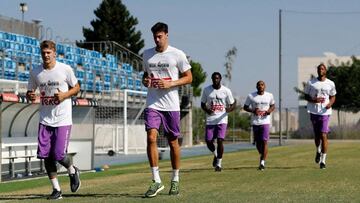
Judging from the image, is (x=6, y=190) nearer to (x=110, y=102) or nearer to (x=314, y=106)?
(x=314, y=106)

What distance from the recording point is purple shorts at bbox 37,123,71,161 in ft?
31.5

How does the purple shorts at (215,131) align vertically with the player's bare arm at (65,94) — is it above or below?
below

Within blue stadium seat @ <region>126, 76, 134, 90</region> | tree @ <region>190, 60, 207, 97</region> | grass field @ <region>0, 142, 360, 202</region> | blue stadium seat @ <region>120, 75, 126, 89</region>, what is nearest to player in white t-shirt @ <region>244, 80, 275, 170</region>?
grass field @ <region>0, 142, 360, 202</region>

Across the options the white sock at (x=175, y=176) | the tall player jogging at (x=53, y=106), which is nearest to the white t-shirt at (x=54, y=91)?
the tall player jogging at (x=53, y=106)

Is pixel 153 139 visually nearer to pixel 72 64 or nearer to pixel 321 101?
pixel 321 101

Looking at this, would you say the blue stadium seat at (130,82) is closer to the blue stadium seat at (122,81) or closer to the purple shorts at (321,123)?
the blue stadium seat at (122,81)

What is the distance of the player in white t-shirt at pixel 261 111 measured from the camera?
16.9 metres

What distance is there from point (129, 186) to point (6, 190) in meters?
2.28

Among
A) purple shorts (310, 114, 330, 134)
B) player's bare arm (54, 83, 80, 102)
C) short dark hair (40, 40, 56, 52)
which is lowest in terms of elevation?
purple shorts (310, 114, 330, 134)

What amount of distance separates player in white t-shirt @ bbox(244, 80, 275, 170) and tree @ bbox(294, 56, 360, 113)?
44.9 m

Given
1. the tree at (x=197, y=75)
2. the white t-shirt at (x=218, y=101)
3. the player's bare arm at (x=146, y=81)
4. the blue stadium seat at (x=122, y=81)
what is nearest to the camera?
the player's bare arm at (x=146, y=81)

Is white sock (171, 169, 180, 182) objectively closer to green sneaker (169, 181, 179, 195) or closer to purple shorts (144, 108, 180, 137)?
green sneaker (169, 181, 179, 195)

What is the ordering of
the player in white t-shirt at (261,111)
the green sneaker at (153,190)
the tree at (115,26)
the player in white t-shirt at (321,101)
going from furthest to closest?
the tree at (115,26)
the player in white t-shirt at (261,111)
the player in white t-shirt at (321,101)
the green sneaker at (153,190)

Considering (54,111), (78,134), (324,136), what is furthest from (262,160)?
(54,111)
